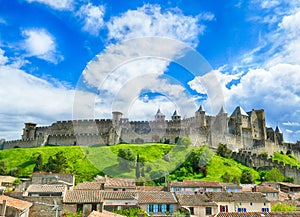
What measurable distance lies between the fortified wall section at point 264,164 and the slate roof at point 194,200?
46560 mm

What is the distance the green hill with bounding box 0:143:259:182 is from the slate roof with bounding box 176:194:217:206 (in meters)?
27.2

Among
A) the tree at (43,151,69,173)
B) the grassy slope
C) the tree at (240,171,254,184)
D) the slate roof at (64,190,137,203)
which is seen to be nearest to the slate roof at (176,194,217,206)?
the slate roof at (64,190,137,203)

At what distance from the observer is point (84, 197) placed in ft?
91.0

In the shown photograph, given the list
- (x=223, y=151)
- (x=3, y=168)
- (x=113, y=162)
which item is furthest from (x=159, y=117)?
(x=3, y=168)

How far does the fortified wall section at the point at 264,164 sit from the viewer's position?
72438mm

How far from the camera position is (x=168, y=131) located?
3826 inches

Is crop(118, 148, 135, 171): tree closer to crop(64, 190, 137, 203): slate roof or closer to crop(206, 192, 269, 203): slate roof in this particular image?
crop(206, 192, 269, 203): slate roof

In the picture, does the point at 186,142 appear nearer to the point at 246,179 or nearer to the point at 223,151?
the point at 223,151

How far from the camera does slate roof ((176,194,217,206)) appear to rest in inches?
1262

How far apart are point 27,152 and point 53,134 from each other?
23.7 metres

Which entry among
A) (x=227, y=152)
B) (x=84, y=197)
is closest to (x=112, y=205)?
(x=84, y=197)

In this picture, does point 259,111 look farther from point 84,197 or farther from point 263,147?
point 84,197

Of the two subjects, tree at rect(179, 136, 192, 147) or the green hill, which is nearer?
the green hill

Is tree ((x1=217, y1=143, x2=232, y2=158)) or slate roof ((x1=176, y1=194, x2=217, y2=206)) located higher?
tree ((x1=217, y1=143, x2=232, y2=158))
